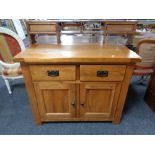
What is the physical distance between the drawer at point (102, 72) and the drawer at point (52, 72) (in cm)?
9

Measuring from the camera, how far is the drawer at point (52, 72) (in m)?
0.99

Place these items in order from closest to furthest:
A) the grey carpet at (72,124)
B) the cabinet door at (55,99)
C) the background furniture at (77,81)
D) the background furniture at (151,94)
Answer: the background furniture at (77,81) → the cabinet door at (55,99) → the grey carpet at (72,124) → the background furniture at (151,94)

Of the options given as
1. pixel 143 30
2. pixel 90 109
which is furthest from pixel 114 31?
pixel 143 30

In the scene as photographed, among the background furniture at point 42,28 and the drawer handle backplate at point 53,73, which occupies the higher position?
the background furniture at point 42,28

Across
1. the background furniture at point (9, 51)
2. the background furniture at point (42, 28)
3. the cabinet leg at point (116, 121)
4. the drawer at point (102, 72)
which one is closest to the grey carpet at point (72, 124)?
the cabinet leg at point (116, 121)

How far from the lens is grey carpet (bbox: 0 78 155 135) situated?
130cm

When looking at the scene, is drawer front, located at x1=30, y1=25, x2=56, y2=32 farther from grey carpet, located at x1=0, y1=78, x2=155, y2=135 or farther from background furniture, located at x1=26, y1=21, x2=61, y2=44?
grey carpet, located at x1=0, y1=78, x2=155, y2=135

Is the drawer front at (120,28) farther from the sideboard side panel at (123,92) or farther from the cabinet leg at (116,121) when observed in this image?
the cabinet leg at (116,121)

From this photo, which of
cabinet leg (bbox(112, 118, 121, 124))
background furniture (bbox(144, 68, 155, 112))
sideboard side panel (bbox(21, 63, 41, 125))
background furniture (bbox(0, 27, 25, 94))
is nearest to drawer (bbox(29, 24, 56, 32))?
background furniture (bbox(0, 27, 25, 94))

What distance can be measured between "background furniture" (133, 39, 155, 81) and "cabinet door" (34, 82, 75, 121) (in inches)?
36.8

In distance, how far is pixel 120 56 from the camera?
3.20ft

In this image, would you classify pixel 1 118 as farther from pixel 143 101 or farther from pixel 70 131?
pixel 143 101

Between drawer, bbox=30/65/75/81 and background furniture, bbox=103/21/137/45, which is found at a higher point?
background furniture, bbox=103/21/137/45

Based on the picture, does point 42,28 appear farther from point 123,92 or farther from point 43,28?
point 123,92
